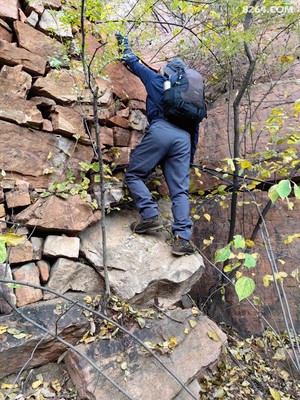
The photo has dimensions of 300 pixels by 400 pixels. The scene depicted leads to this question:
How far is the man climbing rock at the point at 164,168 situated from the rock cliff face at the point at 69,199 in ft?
0.65

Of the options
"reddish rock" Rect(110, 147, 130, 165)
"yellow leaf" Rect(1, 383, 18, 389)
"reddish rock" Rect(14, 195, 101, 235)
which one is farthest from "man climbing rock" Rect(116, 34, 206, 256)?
"yellow leaf" Rect(1, 383, 18, 389)

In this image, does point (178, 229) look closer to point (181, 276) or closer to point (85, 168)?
point (181, 276)

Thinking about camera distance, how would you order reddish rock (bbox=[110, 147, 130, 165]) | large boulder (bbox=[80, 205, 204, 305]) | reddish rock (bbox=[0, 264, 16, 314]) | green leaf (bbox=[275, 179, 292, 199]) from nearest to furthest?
green leaf (bbox=[275, 179, 292, 199]) < reddish rock (bbox=[0, 264, 16, 314]) < large boulder (bbox=[80, 205, 204, 305]) < reddish rock (bbox=[110, 147, 130, 165])

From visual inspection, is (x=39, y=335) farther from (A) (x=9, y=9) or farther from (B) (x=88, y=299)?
(A) (x=9, y=9)

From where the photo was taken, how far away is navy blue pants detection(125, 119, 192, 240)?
10.1 feet

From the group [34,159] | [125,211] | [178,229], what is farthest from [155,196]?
[34,159]

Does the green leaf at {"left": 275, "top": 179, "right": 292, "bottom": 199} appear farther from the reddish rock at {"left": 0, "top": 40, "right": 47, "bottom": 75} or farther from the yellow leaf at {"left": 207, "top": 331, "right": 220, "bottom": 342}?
the reddish rock at {"left": 0, "top": 40, "right": 47, "bottom": 75}

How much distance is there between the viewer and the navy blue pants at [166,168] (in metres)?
3.08

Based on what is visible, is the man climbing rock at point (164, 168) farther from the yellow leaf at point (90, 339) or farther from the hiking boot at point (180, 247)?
the yellow leaf at point (90, 339)

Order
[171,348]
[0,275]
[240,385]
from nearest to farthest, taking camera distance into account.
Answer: [0,275] < [171,348] < [240,385]

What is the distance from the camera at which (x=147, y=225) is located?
309cm

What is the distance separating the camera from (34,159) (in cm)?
294

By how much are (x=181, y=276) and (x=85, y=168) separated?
1.50 metres

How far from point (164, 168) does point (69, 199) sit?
109 cm
